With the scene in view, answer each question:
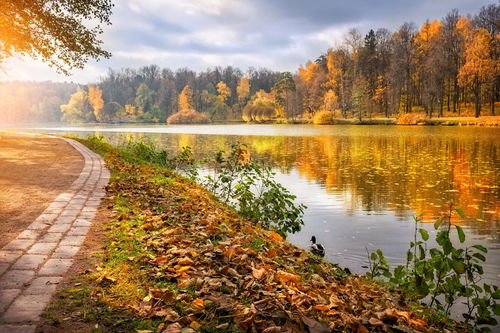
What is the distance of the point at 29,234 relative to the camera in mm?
4215

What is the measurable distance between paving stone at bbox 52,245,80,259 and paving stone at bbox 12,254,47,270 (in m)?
0.12

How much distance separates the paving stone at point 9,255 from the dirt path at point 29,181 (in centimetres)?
32

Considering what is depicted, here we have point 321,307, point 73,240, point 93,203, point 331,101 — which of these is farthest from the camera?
point 331,101

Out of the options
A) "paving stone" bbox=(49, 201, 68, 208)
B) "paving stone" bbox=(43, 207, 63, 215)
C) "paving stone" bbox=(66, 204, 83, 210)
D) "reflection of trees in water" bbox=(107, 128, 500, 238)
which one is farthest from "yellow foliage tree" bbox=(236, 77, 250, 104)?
"paving stone" bbox=(43, 207, 63, 215)

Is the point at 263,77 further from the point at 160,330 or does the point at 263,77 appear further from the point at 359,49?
the point at 160,330

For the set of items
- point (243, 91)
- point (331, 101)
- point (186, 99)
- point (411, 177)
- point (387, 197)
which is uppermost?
point (243, 91)

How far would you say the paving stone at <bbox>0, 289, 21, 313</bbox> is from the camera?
258cm

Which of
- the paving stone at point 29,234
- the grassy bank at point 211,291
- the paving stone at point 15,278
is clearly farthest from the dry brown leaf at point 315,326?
the paving stone at point 29,234

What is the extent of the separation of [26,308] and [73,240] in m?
1.58

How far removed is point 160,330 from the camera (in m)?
2.37

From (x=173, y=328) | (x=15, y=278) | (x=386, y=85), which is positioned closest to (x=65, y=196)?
(x=15, y=278)

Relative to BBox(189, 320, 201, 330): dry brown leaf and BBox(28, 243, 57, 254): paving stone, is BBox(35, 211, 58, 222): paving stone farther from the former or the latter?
BBox(189, 320, 201, 330): dry brown leaf

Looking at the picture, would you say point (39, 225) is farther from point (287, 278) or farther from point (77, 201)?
point (287, 278)

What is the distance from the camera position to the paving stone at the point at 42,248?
3.68 metres
